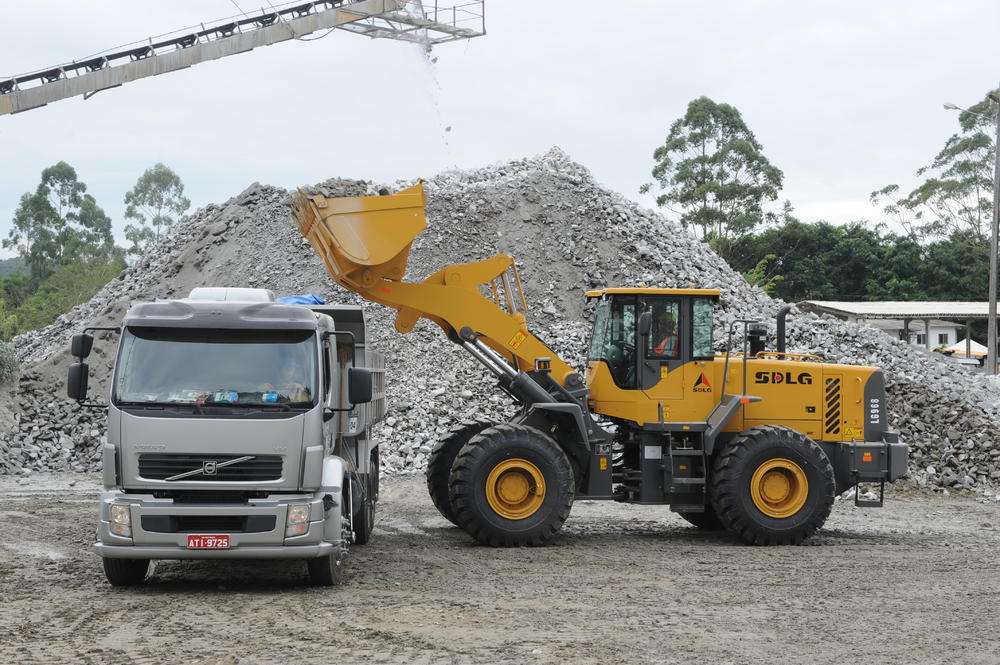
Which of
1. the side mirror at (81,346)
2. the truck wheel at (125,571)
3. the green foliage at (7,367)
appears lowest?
the truck wheel at (125,571)

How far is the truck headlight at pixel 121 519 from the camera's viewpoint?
951 cm

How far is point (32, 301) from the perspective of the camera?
2093 inches

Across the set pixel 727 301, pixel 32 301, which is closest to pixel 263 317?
pixel 727 301

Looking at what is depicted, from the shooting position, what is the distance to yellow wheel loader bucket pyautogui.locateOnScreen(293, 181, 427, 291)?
1316 centimetres

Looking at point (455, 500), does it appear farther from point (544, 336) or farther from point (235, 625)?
point (544, 336)

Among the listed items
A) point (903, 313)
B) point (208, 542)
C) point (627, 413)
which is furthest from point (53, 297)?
point (208, 542)

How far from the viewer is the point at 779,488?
13617 millimetres

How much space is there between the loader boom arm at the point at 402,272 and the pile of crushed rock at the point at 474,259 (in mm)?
5693

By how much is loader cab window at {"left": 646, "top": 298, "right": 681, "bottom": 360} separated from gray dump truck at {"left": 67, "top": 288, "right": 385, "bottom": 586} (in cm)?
478

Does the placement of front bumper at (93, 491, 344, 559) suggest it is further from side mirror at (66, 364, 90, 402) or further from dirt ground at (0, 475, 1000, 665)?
side mirror at (66, 364, 90, 402)

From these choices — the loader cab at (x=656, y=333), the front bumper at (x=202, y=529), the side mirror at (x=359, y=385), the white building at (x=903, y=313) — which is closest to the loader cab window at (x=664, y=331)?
the loader cab at (x=656, y=333)

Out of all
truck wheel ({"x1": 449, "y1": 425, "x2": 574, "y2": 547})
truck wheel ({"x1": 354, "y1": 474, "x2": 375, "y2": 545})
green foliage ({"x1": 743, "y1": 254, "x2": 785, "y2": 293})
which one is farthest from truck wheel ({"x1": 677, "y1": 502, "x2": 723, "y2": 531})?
green foliage ({"x1": 743, "y1": 254, "x2": 785, "y2": 293})

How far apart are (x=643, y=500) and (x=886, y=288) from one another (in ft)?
157

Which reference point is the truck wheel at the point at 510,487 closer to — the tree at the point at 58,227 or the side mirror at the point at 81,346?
the side mirror at the point at 81,346
